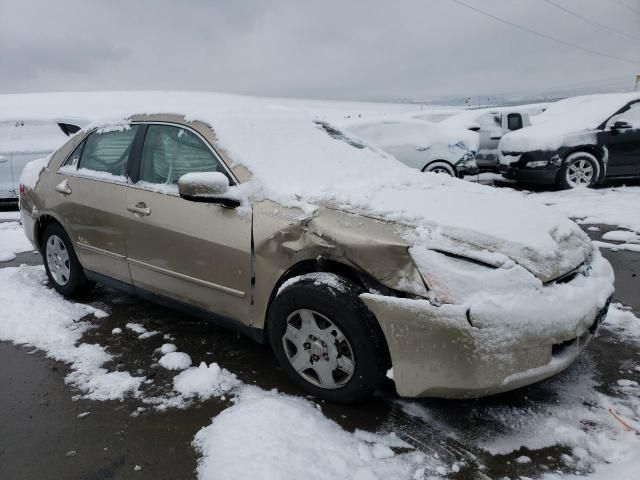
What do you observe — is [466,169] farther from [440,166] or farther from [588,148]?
[588,148]

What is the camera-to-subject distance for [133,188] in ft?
11.5

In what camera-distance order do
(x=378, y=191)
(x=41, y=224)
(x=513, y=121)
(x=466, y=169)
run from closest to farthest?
(x=378, y=191) → (x=41, y=224) → (x=466, y=169) → (x=513, y=121)

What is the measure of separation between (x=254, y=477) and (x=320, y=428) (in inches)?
17.7

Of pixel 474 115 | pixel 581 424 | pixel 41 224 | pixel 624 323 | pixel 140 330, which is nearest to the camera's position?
pixel 581 424

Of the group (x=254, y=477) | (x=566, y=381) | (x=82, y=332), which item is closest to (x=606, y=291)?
(x=566, y=381)

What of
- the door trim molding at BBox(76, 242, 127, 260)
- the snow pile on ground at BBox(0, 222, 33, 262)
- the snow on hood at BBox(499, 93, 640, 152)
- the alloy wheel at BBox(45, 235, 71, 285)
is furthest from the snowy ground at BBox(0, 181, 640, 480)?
the snow on hood at BBox(499, 93, 640, 152)

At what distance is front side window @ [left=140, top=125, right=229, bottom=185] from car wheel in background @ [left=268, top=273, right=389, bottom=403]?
101 centimetres

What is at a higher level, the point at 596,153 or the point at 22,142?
the point at 22,142

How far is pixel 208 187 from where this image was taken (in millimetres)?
2854

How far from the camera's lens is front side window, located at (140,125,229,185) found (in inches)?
126

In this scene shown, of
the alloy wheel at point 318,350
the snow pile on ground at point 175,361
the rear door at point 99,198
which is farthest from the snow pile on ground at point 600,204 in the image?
the rear door at point 99,198

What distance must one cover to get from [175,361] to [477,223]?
2.03 m

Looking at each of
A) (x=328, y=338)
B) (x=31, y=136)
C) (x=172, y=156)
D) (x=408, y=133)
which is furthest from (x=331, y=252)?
(x=31, y=136)

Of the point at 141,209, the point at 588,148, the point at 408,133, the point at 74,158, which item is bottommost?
the point at 141,209
